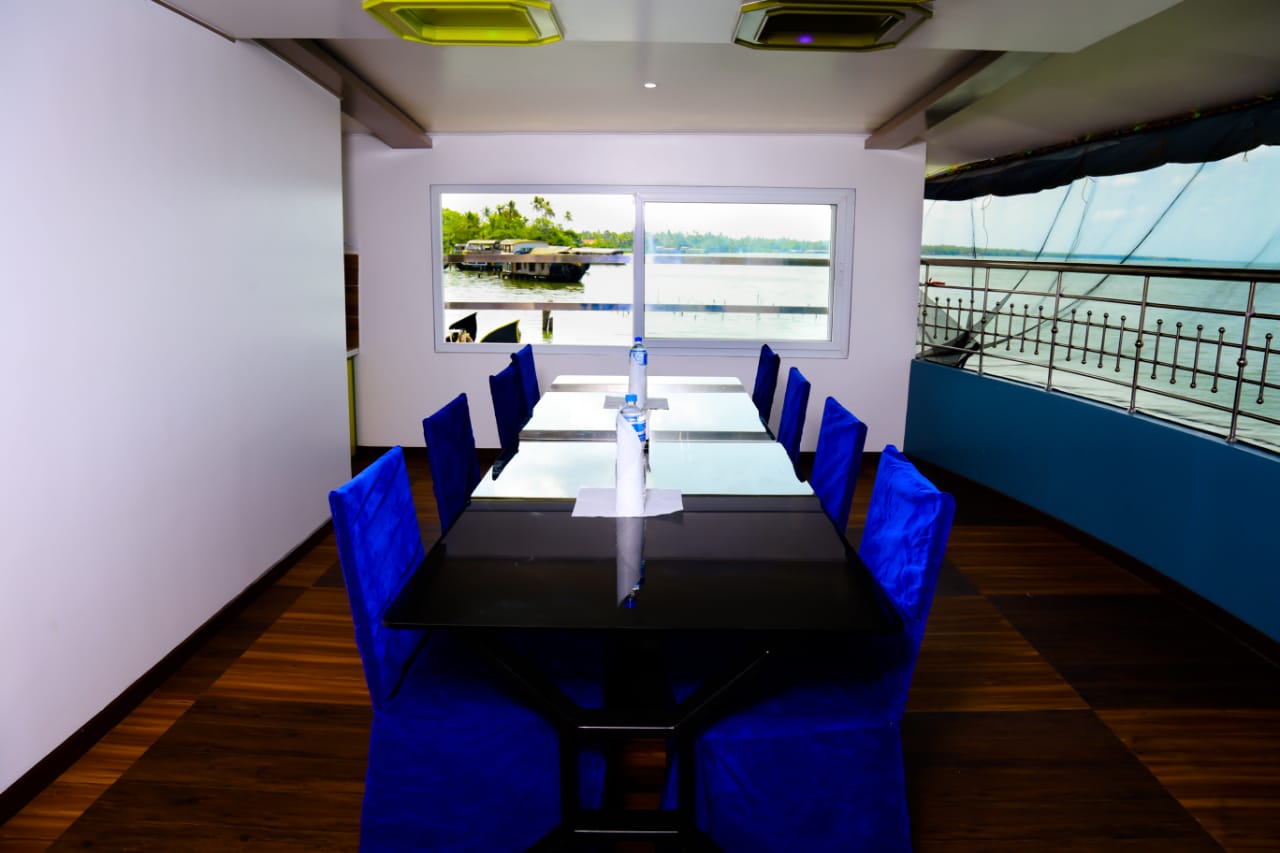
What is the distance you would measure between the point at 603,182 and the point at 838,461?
367cm

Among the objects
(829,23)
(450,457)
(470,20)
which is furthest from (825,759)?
(470,20)

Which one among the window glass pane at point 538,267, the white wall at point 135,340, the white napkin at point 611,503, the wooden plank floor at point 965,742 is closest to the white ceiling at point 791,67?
the white wall at point 135,340

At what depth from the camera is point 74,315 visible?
230 cm

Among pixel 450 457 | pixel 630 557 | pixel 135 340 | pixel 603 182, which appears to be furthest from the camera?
pixel 603 182

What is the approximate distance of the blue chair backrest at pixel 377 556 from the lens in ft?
5.73

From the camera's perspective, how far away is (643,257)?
19.5 ft

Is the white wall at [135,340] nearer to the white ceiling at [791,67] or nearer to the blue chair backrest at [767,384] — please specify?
the white ceiling at [791,67]

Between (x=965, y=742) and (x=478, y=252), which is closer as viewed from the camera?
(x=965, y=742)

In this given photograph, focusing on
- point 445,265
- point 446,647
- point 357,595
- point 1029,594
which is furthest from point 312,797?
point 445,265

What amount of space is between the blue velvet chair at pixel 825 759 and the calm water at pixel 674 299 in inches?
167

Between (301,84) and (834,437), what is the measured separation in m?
2.86

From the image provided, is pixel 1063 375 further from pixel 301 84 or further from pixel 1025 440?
pixel 301 84

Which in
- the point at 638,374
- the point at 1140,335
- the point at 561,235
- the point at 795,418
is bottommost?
the point at 795,418

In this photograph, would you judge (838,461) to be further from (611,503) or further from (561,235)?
(561,235)
